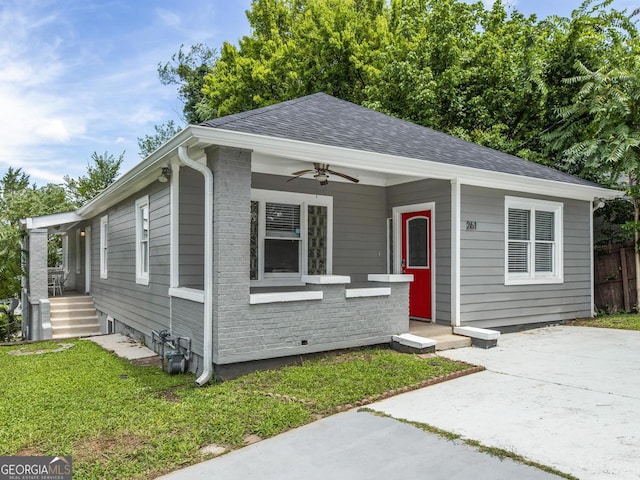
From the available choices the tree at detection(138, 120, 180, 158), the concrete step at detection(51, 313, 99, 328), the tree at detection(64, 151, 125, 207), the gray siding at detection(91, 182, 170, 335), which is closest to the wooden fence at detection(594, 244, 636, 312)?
the gray siding at detection(91, 182, 170, 335)

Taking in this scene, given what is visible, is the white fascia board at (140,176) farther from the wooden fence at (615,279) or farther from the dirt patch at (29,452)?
the wooden fence at (615,279)

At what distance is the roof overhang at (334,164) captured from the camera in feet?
17.0

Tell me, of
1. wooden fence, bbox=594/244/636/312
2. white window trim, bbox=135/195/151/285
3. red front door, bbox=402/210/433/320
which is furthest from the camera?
wooden fence, bbox=594/244/636/312

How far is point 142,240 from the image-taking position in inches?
331

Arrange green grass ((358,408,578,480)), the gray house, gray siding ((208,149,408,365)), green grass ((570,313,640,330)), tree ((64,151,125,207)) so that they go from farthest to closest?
tree ((64,151,125,207)) → green grass ((570,313,640,330)) → the gray house → gray siding ((208,149,408,365)) → green grass ((358,408,578,480))

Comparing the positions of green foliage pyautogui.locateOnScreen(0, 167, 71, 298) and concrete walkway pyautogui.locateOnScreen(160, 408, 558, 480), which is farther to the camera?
green foliage pyautogui.locateOnScreen(0, 167, 71, 298)

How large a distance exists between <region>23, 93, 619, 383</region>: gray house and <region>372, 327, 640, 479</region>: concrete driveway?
4.99ft

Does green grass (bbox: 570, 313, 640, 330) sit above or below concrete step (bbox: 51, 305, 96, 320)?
above

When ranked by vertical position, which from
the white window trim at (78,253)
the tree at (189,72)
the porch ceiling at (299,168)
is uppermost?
the tree at (189,72)

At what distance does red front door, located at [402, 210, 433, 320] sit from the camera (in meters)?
8.06

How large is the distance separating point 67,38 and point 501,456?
1810 centimetres

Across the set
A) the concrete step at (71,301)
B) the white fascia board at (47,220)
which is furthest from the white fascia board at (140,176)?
the concrete step at (71,301)

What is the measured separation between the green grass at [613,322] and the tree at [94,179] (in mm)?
23491

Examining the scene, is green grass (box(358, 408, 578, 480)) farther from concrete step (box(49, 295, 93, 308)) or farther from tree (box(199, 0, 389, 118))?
tree (box(199, 0, 389, 118))
